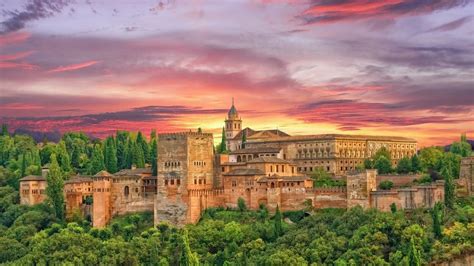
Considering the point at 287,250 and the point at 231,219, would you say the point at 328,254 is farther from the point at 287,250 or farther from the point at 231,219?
the point at 231,219

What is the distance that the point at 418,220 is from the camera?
48.3 metres

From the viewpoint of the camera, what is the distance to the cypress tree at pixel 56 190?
195 ft

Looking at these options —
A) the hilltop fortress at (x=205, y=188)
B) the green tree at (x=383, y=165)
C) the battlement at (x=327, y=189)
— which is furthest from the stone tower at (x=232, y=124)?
the battlement at (x=327, y=189)

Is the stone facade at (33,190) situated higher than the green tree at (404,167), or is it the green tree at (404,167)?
the green tree at (404,167)

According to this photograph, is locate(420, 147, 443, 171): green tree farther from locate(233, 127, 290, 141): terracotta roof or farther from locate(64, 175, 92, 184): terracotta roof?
locate(64, 175, 92, 184): terracotta roof

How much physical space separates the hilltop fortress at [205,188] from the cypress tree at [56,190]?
0.91m

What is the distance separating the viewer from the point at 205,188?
186 feet

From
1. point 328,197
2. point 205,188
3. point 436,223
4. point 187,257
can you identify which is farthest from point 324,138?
point 187,257

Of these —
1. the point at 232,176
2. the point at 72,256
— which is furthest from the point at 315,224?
the point at 72,256

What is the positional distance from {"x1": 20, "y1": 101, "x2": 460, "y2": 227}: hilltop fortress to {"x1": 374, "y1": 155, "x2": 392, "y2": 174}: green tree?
102 inches

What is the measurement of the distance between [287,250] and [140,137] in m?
31.2

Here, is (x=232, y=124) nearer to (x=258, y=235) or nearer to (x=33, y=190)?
(x=33, y=190)

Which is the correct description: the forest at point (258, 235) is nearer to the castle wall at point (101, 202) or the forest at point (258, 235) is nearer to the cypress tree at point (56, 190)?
the cypress tree at point (56, 190)

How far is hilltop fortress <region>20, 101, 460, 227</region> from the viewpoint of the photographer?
51.6 m
